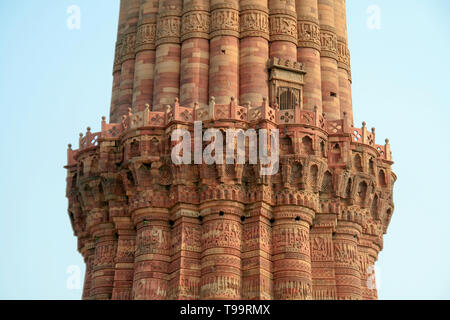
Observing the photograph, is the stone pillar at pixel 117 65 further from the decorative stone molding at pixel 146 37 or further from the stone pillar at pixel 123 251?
the stone pillar at pixel 123 251

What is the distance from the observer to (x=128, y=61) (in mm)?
40312

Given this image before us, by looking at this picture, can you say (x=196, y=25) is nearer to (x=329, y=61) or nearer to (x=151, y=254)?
(x=329, y=61)

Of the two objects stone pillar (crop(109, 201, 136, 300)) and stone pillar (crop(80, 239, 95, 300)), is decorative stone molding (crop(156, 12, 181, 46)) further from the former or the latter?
stone pillar (crop(80, 239, 95, 300))

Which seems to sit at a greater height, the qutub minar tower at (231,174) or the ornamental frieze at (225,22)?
the ornamental frieze at (225,22)

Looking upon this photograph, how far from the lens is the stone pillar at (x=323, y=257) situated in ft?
117

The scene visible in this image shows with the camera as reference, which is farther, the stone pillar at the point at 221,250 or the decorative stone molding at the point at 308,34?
the decorative stone molding at the point at 308,34

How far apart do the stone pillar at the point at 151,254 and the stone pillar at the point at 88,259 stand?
2872mm

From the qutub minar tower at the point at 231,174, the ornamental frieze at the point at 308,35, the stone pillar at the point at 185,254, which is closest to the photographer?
the stone pillar at the point at 185,254

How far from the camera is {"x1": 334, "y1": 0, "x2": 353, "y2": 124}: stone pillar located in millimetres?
40062

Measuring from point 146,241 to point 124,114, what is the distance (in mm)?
5302

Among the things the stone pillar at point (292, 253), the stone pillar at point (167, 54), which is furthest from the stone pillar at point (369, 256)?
the stone pillar at point (167, 54)

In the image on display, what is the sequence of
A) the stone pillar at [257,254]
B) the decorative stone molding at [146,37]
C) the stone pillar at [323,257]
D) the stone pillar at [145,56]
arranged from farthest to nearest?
the decorative stone molding at [146,37] < the stone pillar at [145,56] < the stone pillar at [323,257] < the stone pillar at [257,254]
